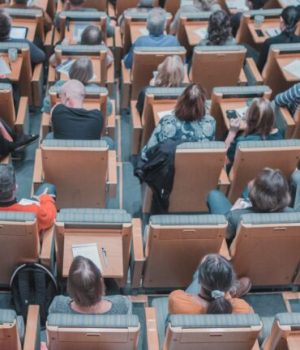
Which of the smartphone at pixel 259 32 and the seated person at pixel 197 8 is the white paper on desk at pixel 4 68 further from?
the smartphone at pixel 259 32

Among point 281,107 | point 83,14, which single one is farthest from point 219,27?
point 83,14

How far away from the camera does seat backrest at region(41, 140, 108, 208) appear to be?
140 inches

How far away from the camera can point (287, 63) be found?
4.92 meters

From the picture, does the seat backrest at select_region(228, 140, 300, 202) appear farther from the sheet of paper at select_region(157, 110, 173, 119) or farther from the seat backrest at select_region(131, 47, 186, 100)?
the seat backrest at select_region(131, 47, 186, 100)

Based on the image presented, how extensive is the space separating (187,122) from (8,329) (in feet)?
6.23

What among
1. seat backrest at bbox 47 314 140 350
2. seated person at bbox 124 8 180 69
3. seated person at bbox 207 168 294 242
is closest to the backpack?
seat backrest at bbox 47 314 140 350

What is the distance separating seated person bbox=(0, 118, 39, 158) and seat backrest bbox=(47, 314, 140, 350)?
1.87m

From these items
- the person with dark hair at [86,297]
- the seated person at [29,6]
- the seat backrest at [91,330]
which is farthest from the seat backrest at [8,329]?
the seated person at [29,6]

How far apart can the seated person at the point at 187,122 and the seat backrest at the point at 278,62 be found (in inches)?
48.7

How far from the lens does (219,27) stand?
4953mm

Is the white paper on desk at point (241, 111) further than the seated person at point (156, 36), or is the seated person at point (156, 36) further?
the seated person at point (156, 36)

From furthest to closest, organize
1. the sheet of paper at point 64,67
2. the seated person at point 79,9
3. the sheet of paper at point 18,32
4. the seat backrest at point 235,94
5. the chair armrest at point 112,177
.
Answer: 1. the seated person at point 79,9
2. the sheet of paper at point 18,32
3. the sheet of paper at point 64,67
4. the seat backrest at point 235,94
5. the chair armrest at point 112,177

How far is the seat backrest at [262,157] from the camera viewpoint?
3.67 m

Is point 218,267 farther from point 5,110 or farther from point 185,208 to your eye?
point 5,110
